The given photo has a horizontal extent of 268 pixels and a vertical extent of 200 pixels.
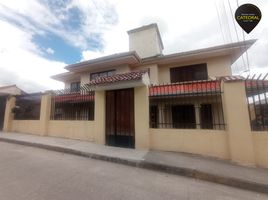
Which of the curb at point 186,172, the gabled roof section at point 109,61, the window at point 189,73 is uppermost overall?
the gabled roof section at point 109,61

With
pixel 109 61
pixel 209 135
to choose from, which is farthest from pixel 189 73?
pixel 209 135

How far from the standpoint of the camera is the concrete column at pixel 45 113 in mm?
9281

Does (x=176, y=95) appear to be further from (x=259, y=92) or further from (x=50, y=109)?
(x=50, y=109)

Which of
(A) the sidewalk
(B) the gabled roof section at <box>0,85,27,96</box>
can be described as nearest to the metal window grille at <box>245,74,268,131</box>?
(A) the sidewalk

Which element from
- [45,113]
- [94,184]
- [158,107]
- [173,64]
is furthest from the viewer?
[173,64]

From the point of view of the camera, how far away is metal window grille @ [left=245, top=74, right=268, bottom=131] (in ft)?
17.4

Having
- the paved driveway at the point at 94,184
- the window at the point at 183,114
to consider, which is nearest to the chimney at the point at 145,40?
the window at the point at 183,114

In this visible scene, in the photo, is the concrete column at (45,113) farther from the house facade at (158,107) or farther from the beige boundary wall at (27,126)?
the beige boundary wall at (27,126)

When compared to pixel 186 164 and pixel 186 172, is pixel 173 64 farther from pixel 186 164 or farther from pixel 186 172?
pixel 186 172

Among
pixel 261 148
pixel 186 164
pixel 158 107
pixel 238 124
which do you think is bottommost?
pixel 186 164

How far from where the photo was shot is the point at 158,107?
9.03 m

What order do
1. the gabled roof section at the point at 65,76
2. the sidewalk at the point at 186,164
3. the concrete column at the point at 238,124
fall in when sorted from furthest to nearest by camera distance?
the gabled roof section at the point at 65,76, the concrete column at the point at 238,124, the sidewalk at the point at 186,164

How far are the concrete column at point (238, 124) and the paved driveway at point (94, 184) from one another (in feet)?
5.27

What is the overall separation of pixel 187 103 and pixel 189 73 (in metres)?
3.00
